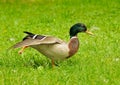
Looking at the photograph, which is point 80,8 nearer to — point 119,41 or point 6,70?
point 119,41

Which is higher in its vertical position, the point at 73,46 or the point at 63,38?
the point at 73,46

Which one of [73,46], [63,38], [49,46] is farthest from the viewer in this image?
[63,38]

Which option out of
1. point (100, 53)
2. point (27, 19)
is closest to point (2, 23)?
point (27, 19)

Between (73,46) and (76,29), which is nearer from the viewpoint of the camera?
(73,46)

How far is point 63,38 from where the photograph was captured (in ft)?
44.0

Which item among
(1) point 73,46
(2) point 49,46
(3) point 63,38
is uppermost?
(2) point 49,46

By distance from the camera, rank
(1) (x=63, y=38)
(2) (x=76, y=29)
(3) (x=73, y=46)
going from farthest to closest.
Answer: (1) (x=63, y=38) → (2) (x=76, y=29) → (3) (x=73, y=46)

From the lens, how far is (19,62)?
396 inches

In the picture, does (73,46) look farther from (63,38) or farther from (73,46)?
(63,38)

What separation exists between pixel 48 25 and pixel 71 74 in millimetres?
6531

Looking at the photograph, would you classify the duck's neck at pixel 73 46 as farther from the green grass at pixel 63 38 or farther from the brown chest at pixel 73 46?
the green grass at pixel 63 38

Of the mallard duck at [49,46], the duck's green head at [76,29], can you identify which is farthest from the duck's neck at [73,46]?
the duck's green head at [76,29]

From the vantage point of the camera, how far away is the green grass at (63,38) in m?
8.77

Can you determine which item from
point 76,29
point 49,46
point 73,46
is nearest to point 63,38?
point 76,29
